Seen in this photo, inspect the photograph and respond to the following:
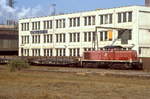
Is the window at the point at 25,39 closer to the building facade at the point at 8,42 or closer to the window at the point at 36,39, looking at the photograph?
the window at the point at 36,39

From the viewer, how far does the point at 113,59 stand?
210 ft

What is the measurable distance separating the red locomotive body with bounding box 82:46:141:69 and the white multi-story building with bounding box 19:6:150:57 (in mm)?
14242

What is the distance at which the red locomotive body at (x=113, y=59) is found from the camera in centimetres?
6147

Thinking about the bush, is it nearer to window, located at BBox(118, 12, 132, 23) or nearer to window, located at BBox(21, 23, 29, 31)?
window, located at BBox(118, 12, 132, 23)

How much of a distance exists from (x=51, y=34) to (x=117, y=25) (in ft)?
73.3

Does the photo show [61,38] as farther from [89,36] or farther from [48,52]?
[89,36]

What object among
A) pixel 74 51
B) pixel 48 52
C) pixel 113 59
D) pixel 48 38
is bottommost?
pixel 113 59

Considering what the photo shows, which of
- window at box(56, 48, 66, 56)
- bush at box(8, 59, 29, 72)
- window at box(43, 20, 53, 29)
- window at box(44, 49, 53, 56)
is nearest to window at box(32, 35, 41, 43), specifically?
window at box(43, 20, 53, 29)

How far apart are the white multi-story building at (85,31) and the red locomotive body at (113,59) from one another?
14.2 meters

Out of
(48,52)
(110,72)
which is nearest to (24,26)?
(48,52)

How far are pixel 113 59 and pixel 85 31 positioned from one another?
28.3 meters

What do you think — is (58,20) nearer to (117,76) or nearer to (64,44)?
(64,44)

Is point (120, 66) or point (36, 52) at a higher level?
point (36, 52)

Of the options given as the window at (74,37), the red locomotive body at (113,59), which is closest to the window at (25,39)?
the window at (74,37)
